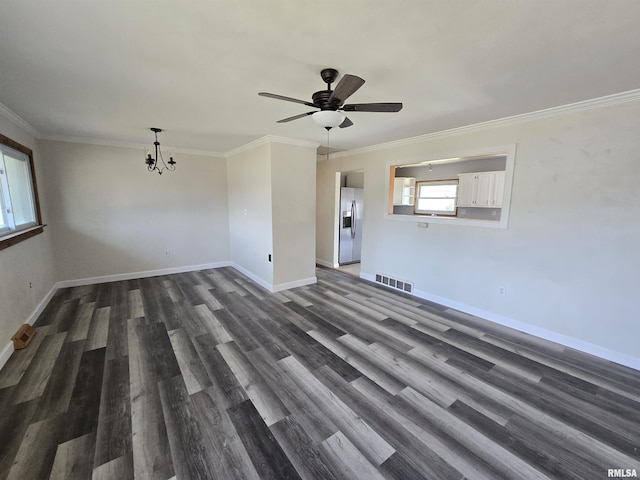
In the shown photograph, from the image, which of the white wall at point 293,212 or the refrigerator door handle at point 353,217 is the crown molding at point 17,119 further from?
the refrigerator door handle at point 353,217

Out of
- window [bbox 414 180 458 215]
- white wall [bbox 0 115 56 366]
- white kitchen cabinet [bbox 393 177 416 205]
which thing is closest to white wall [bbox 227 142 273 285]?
white wall [bbox 0 115 56 366]

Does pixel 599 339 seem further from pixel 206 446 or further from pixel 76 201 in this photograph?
pixel 76 201

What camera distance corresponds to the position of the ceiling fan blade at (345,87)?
166 cm

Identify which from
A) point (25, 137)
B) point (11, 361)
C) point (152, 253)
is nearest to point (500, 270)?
point (11, 361)

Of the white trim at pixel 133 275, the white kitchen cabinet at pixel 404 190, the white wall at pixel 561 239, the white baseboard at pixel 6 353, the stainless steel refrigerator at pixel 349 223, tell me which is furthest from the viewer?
the white kitchen cabinet at pixel 404 190

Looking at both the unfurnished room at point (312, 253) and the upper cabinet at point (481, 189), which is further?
the upper cabinet at point (481, 189)

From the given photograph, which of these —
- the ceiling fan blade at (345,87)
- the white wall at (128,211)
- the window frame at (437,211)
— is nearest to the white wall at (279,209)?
the white wall at (128,211)

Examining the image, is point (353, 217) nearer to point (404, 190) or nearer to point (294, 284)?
point (404, 190)

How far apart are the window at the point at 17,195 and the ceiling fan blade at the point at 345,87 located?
3.46 m

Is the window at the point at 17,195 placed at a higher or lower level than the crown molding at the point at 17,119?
lower

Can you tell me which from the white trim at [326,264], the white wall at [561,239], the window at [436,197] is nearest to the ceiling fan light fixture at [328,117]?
the white wall at [561,239]

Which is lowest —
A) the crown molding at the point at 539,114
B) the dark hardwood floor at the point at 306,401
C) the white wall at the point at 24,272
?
the dark hardwood floor at the point at 306,401

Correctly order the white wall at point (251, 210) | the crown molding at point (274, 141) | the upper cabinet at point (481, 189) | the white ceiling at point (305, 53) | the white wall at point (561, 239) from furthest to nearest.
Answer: the upper cabinet at point (481, 189)
the white wall at point (251, 210)
the crown molding at point (274, 141)
the white wall at point (561, 239)
the white ceiling at point (305, 53)

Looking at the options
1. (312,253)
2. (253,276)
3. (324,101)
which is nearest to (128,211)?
(253,276)
